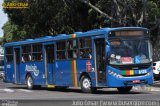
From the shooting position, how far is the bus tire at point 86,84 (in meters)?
24.4

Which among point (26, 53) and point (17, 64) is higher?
point (26, 53)

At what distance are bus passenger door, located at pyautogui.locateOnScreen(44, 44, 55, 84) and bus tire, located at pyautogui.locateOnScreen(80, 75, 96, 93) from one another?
326 centimetres

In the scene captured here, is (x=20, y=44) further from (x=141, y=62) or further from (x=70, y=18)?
(x=70, y=18)

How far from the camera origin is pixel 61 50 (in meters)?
26.8

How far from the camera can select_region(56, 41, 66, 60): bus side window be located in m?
26.6

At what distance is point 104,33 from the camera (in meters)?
23.4

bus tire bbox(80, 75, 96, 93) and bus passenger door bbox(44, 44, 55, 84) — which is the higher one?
bus passenger door bbox(44, 44, 55, 84)

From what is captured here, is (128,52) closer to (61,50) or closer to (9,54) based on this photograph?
(61,50)

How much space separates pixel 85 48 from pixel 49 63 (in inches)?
163

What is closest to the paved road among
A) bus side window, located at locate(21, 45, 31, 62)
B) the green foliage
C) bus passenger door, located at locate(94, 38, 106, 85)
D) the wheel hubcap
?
the wheel hubcap

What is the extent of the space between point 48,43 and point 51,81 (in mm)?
2021

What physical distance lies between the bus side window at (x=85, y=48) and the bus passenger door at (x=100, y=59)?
0.41 m

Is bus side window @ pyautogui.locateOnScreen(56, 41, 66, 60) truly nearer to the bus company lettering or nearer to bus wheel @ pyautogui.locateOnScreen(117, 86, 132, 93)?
the bus company lettering

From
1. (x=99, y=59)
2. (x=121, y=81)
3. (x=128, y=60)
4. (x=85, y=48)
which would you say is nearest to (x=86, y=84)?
(x=99, y=59)
